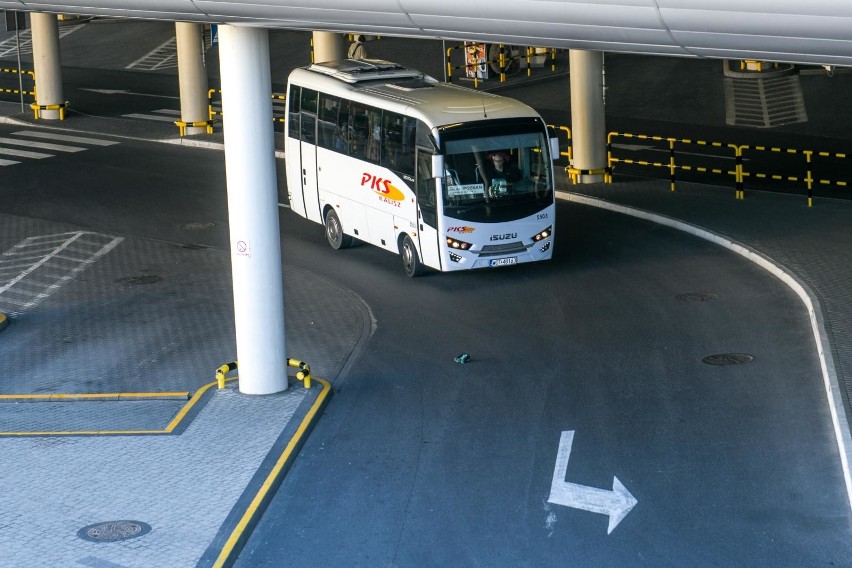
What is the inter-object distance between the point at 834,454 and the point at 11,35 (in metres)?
48.3

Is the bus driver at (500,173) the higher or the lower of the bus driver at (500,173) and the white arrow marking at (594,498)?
the higher

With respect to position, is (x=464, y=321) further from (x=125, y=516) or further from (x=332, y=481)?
(x=125, y=516)

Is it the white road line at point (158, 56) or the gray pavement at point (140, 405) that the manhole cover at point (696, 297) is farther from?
the white road line at point (158, 56)

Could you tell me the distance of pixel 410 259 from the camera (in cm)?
2238

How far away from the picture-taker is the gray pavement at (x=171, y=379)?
12.8 meters

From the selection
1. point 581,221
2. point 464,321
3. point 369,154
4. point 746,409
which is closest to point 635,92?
point 581,221

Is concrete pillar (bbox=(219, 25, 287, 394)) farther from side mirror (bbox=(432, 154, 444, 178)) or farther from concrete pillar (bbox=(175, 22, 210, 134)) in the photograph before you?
concrete pillar (bbox=(175, 22, 210, 134))

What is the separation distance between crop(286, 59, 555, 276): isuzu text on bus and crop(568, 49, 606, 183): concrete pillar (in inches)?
194

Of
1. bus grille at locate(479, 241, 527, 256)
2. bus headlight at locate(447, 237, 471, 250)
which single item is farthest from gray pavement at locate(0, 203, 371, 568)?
bus grille at locate(479, 241, 527, 256)

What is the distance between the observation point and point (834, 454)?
14195 mm

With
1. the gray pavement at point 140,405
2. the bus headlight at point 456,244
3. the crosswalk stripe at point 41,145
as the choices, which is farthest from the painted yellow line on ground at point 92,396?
the crosswalk stripe at point 41,145

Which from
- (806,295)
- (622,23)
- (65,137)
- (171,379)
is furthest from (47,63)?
(622,23)

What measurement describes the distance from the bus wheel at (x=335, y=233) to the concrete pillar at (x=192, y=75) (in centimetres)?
1080

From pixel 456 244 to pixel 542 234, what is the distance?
4.79 feet
